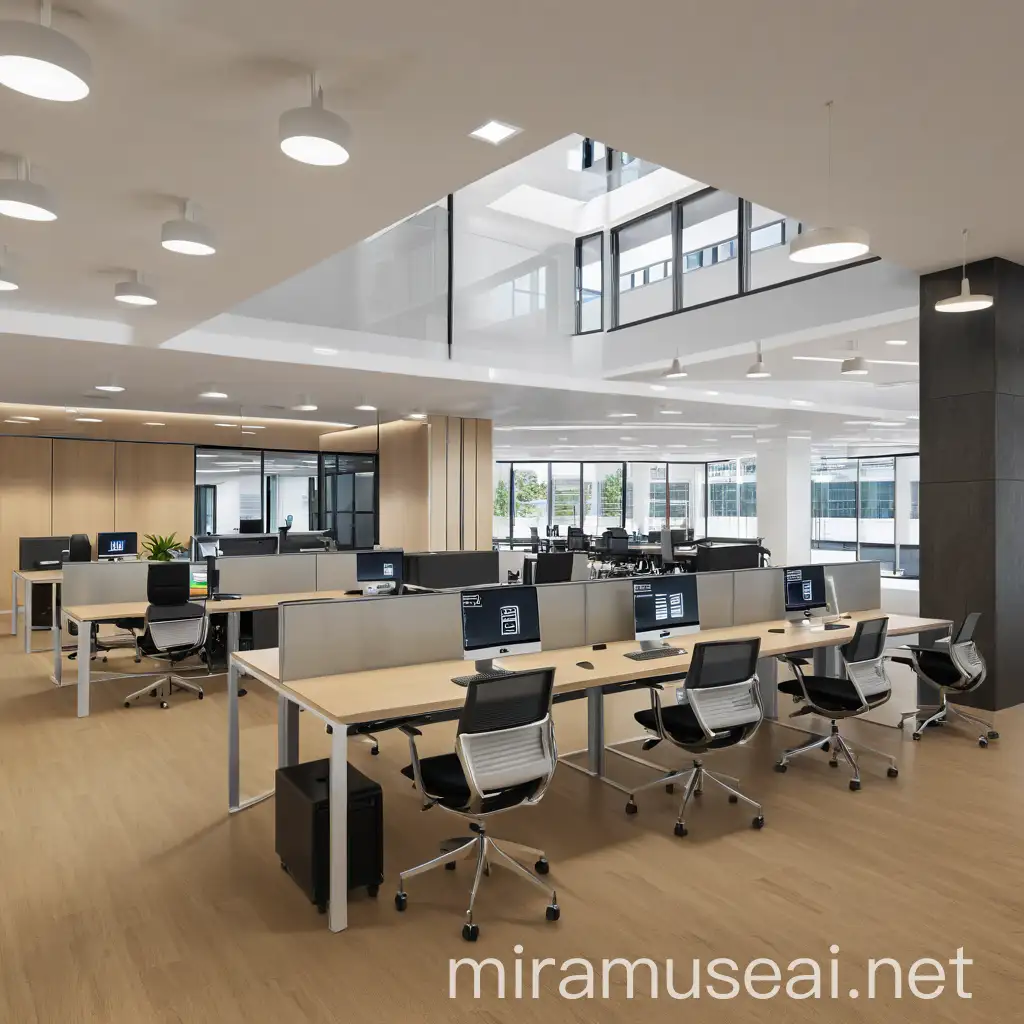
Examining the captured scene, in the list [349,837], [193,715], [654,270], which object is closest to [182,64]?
[349,837]

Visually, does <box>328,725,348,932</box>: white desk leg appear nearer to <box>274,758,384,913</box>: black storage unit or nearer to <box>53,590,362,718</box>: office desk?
<box>274,758,384,913</box>: black storage unit

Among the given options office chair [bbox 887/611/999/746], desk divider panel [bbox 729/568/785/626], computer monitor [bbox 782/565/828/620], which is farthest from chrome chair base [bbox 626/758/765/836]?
computer monitor [bbox 782/565/828/620]

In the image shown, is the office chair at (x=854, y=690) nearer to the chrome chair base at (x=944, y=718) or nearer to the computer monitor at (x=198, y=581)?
the chrome chair base at (x=944, y=718)

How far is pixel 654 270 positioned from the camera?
9305 millimetres

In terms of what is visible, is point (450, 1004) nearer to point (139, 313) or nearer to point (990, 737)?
point (990, 737)

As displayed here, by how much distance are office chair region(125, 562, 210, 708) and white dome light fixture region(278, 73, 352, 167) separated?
4560 millimetres

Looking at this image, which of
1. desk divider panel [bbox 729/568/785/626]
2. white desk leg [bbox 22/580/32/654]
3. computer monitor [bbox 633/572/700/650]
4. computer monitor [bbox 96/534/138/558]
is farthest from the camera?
computer monitor [bbox 96/534/138/558]

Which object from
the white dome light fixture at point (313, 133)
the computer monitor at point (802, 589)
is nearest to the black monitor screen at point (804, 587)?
the computer monitor at point (802, 589)

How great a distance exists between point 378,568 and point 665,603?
3508mm

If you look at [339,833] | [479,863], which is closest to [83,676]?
[339,833]

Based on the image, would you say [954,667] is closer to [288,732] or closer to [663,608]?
[663,608]

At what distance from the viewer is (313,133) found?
2750mm

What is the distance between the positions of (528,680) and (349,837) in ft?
3.24

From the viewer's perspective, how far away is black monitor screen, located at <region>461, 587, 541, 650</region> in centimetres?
418
